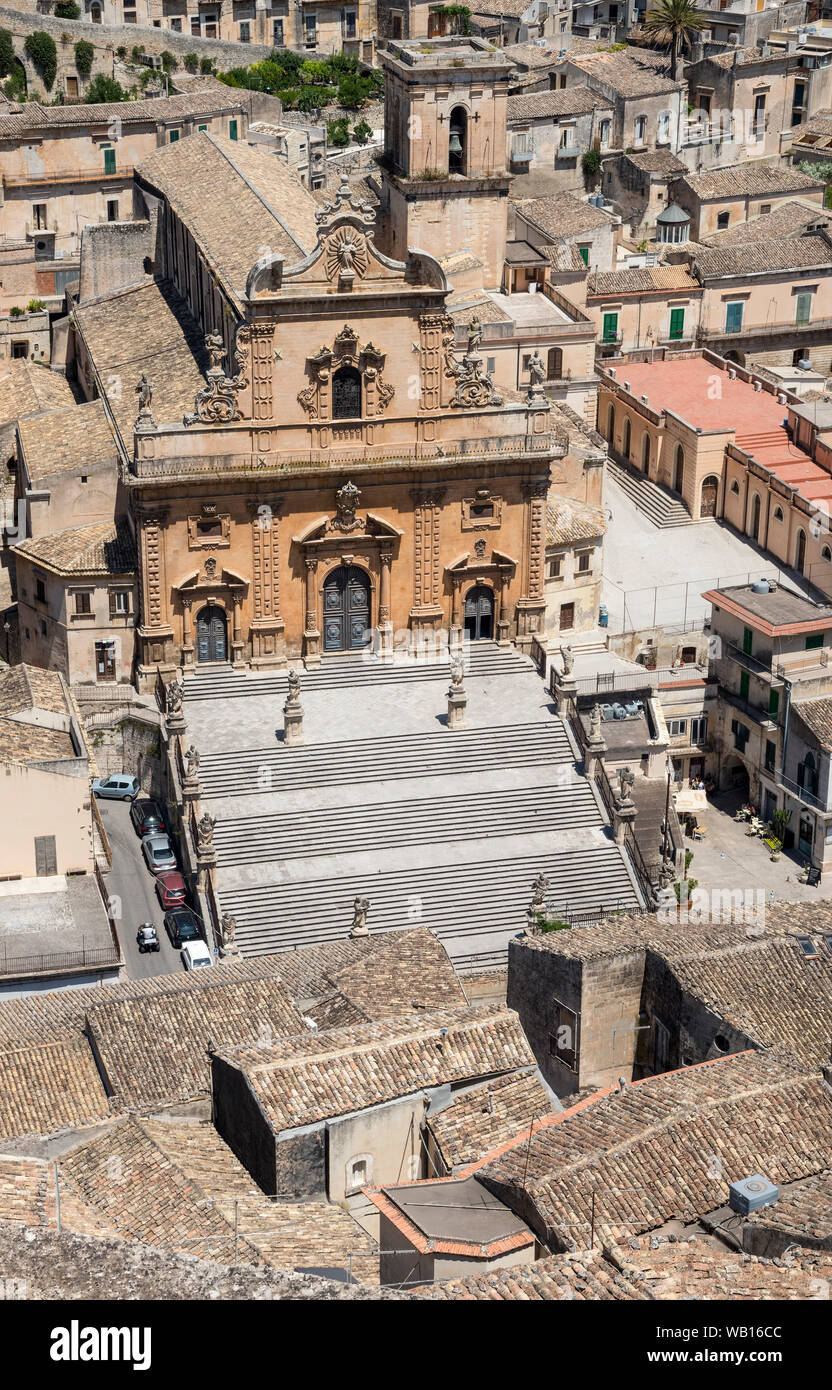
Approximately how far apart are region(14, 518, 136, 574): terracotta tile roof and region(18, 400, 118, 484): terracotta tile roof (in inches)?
71.7

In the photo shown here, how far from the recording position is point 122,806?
206 feet

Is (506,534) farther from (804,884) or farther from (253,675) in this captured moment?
(804,884)

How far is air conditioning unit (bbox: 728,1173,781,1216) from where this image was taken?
35.8m

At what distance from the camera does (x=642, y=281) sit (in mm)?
89875

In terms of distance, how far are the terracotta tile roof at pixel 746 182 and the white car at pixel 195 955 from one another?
54.2m

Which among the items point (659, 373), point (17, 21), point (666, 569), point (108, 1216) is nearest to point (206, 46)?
point (17, 21)

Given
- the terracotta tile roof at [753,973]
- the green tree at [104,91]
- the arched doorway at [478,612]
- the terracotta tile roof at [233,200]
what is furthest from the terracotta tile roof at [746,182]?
the terracotta tile roof at [753,973]

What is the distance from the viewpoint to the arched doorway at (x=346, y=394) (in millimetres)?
63625

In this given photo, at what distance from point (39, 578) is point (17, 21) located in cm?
5509

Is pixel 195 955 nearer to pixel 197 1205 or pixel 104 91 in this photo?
pixel 197 1205

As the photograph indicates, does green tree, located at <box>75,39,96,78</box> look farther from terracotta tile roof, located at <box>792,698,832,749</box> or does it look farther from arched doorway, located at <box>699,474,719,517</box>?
terracotta tile roof, located at <box>792,698,832,749</box>

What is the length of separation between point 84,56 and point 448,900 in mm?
67171

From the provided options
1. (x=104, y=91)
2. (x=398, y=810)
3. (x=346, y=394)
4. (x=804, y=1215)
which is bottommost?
(x=398, y=810)

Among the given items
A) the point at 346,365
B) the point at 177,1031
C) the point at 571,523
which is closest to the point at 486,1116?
the point at 177,1031
